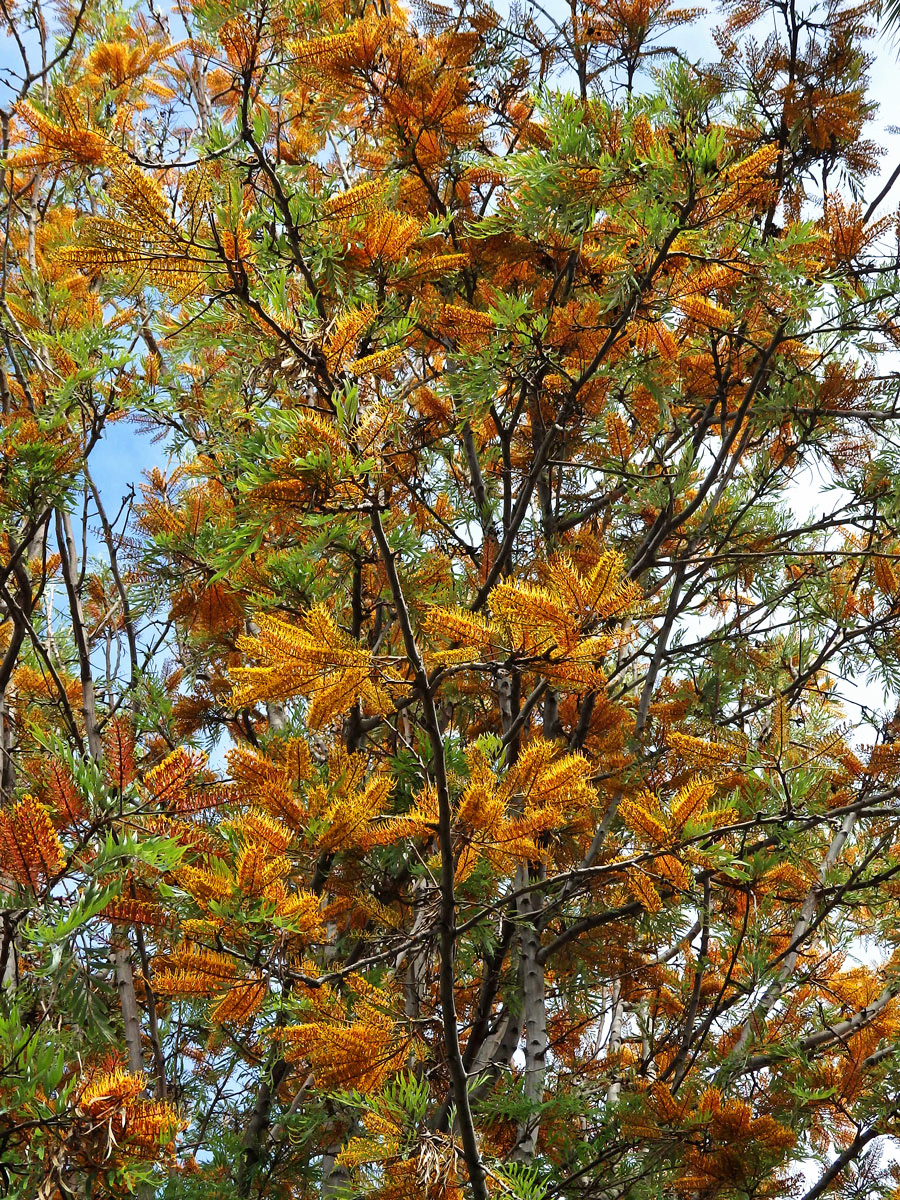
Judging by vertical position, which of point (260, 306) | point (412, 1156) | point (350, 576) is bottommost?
point (412, 1156)

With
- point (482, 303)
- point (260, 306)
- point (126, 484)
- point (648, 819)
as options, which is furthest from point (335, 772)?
point (482, 303)

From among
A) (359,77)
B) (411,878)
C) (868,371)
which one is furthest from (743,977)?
(359,77)

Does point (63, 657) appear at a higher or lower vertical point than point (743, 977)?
higher

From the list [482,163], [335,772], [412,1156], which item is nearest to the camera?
[412,1156]

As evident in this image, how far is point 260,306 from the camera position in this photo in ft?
5.18

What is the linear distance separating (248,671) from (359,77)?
222 cm

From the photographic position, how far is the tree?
1.63m

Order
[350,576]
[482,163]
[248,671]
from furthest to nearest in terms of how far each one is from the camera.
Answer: [350,576] < [482,163] < [248,671]

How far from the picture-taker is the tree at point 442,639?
163 cm

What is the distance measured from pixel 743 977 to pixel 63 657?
2.82m

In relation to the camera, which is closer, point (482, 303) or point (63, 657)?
point (482, 303)

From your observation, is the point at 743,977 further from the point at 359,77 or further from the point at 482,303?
the point at 359,77

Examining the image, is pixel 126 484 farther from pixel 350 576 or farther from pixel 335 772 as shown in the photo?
pixel 335 772

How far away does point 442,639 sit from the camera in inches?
90.1
